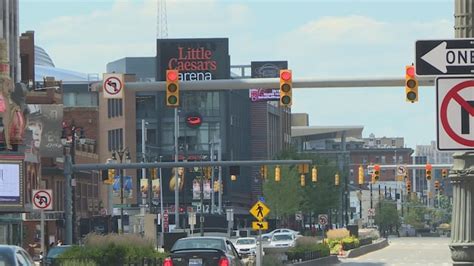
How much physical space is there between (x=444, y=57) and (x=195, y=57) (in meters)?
117

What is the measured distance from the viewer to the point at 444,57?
1036 cm

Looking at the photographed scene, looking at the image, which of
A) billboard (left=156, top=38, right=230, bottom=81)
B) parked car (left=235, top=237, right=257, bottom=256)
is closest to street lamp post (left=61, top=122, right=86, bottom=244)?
parked car (left=235, top=237, right=257, bottom=256)

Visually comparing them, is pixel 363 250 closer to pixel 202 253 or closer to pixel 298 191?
pixel 298 191

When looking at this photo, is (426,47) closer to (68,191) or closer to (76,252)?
(76,252)

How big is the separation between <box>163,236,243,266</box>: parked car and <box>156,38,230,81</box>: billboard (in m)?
84.6

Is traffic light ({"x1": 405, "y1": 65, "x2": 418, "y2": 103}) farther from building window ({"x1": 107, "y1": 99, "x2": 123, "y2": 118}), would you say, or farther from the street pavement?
building window ({"x1": 107, "y1": 99, "x2": 123, "y2": 118})

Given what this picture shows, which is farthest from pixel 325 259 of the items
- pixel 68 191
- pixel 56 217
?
pixel 56 217

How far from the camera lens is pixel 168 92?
27312mm

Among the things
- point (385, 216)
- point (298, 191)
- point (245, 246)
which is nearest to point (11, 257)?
point (245, 246)

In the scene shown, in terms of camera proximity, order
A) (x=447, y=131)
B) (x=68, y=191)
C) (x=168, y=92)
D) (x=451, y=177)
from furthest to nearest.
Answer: (x=68, y=191) < (x=168, y=92) < (x=451, y=177) < (x=447, y=131)

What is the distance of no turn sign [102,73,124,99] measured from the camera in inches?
1087

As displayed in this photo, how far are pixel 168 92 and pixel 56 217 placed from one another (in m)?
65.0

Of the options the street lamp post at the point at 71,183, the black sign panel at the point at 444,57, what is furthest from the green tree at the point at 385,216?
the black sign panel at the point at 444,57

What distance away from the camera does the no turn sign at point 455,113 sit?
32.1ft
